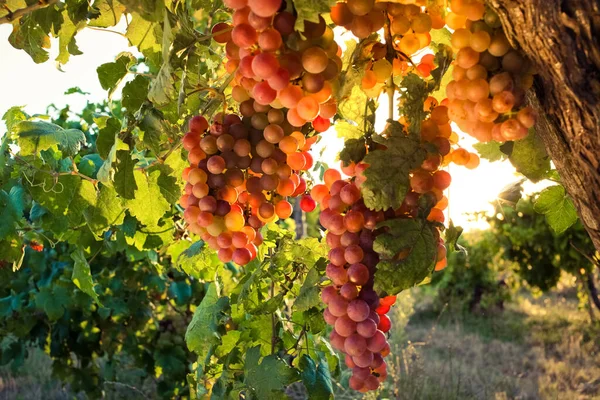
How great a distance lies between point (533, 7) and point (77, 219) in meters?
1.35

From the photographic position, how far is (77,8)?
1337 mm

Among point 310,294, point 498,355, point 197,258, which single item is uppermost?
point 310,294

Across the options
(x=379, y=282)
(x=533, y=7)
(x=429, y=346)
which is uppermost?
(x=533, y=7)

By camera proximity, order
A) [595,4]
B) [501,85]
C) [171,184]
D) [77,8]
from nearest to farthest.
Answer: [595,4]
[501,85]
[77,8]
[171,184]

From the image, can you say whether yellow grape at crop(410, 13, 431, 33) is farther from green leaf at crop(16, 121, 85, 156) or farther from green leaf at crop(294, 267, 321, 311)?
green leaf at crop(16, 121, 85, 156)

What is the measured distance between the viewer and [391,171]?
0.87 meters

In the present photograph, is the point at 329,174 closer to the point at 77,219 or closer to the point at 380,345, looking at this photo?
the point at 380,345

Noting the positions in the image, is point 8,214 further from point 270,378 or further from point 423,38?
point 423,38

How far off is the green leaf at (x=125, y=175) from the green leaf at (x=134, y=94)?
121 mm

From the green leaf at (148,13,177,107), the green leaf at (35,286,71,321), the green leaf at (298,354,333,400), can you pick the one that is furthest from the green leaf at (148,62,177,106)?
the green leaf at (35,286,71,321)

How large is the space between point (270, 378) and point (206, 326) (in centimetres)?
38

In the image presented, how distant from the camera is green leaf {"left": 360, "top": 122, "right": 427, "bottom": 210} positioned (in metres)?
0.86

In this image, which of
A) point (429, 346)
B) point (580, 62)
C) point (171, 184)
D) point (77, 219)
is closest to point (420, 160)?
point (580, 62)

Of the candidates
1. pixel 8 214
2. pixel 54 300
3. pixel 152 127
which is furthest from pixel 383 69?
→ pixel 54 300
